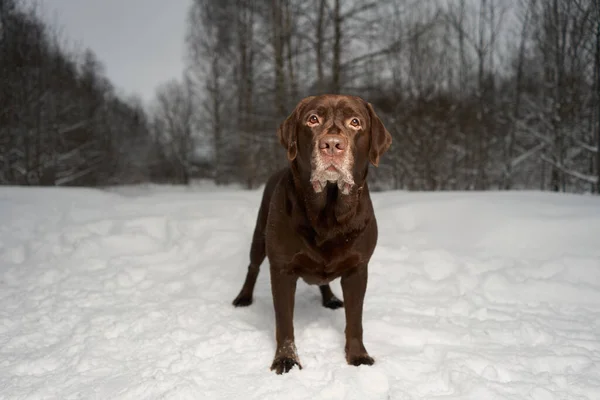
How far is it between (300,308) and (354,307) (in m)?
0.87

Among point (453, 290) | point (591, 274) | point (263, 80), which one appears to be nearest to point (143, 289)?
point (453, 290)

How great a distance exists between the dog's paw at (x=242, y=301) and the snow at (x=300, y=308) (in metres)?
0.07

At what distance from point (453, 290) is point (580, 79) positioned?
25.2ft

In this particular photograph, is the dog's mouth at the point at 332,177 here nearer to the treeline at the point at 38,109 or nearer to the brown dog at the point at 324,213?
the brown dog at the point at 324,213

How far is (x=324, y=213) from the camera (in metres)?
1.98

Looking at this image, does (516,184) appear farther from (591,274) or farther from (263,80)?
(591,274)

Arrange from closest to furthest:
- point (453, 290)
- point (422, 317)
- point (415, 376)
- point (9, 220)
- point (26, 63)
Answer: point (415, 376), point (422, 317), point (453, 290), point (9, 220), point (26, 63)

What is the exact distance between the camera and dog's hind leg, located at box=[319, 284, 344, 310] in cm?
293

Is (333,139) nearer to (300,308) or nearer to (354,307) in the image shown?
(354,307)

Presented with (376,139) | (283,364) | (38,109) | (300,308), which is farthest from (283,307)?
(38,109)

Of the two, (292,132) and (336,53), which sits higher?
(336,53)

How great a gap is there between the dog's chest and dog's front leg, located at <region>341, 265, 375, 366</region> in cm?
7

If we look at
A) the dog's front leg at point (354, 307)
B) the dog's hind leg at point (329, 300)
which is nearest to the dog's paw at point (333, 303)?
the dog's hind leg at point (329, 300)

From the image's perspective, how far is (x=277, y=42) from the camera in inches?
422
